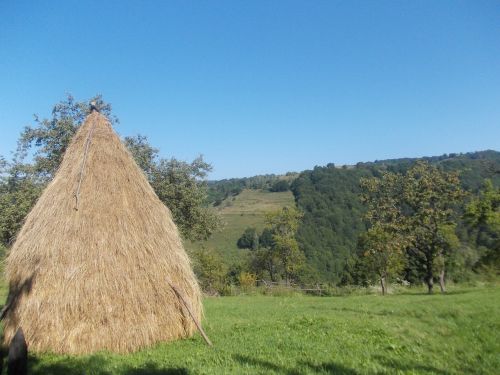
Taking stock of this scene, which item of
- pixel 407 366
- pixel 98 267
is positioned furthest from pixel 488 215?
pixel 98 267

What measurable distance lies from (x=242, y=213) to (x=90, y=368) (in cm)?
12610

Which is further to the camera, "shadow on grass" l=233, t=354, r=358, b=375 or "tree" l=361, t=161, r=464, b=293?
"tree" l=361, t=161, r=464, b=293

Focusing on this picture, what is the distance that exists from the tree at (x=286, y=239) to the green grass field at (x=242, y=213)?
3841 cm

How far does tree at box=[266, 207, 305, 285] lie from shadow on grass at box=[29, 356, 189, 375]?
139 ft

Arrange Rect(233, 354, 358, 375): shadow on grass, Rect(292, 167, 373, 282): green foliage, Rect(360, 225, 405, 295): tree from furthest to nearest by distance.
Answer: Rect(292, 167, 373, 282): green foliage
Rect(360, 225, 405, 295): tree
Rect(233, 354, 358, 375): shadow on grass

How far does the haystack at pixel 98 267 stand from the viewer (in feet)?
31.4

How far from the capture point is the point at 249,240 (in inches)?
4126

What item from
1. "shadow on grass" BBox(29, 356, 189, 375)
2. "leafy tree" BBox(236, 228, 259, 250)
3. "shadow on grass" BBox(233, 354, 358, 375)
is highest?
"shadow on grass" BBox(29, 356, 189, 375)

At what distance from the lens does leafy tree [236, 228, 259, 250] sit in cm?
10328

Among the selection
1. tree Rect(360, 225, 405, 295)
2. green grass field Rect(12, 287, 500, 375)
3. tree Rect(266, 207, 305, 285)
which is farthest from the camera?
tree Rect(266, 207, 305, 285)

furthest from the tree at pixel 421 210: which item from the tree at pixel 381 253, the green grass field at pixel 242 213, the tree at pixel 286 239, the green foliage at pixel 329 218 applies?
the green grass field at pixel 242 213

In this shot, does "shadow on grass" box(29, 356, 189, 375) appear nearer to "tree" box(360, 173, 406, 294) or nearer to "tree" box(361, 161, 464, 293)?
"tree" box(360, 173, 406, 294)

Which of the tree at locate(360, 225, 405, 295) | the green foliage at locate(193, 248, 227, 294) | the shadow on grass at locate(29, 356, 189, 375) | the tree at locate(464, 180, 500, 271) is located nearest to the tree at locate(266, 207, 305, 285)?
the green foliage at locate(193, 248, 227, 294)

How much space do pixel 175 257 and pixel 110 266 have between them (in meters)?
1.73
